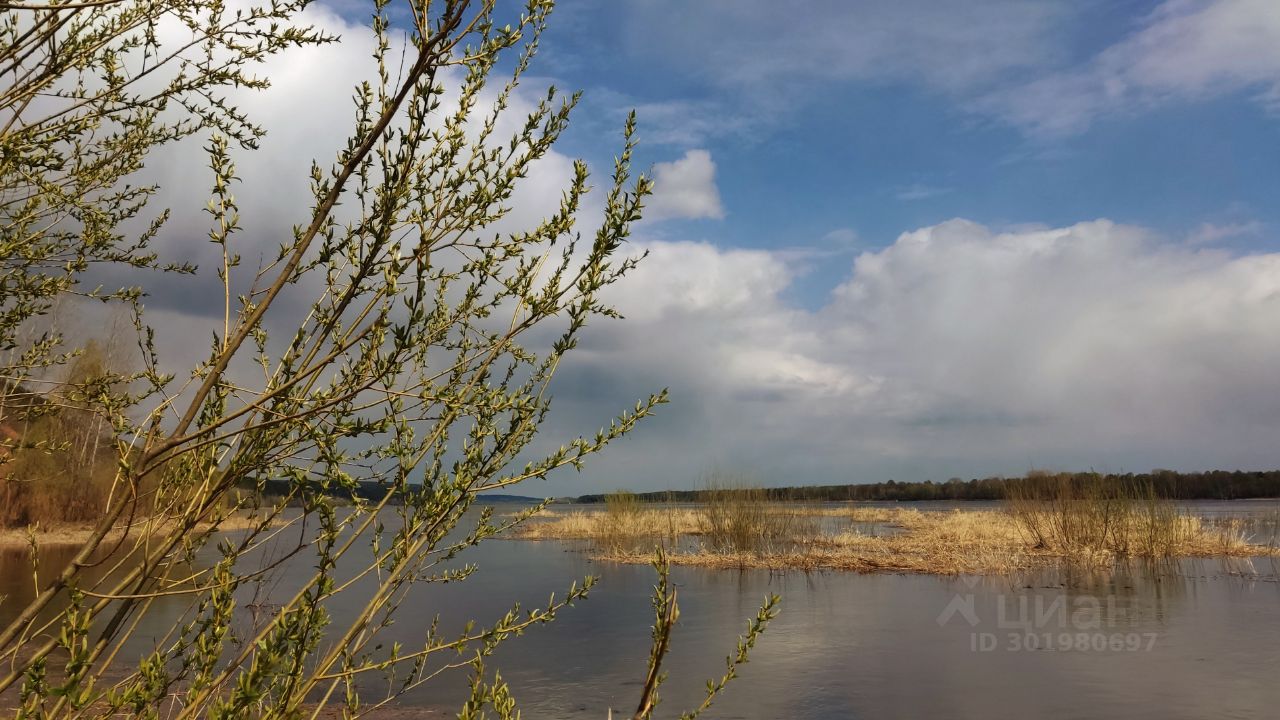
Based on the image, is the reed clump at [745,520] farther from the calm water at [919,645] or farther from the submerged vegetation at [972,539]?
the calm water at [919,645]

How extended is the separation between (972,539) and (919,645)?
12.6 metres

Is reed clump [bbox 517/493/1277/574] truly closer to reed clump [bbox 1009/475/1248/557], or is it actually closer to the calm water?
reed clump [bbox 1009/475/1248/557]

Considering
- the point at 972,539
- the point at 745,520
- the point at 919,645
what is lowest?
the point at 919,645

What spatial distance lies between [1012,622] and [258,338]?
35.0ft

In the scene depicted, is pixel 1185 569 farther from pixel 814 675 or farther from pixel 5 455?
pixel 5 455

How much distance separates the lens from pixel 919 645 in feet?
30.3

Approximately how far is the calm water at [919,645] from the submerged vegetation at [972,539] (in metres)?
1.42

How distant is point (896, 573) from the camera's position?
51.7 feet

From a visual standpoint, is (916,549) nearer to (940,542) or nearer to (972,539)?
(940,542)

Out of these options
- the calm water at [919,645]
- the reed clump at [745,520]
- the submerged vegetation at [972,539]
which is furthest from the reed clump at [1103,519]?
the reed clump at [745,520]

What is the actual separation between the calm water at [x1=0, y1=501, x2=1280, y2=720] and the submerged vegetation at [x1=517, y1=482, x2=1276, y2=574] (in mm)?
1417

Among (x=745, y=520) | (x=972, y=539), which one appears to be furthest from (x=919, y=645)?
(x=972, y=539)

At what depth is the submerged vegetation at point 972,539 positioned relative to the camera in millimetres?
16453

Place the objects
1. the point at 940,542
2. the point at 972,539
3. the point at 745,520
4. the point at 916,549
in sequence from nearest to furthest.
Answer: the point at 745,520 → the point at 916,549 → the point at 972,539 → the point at 940,542
